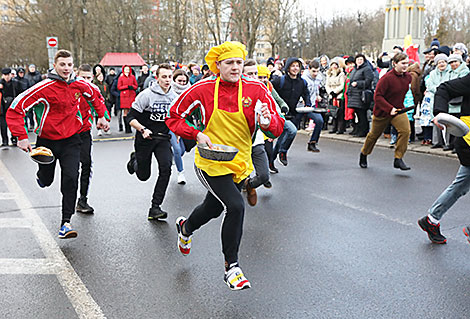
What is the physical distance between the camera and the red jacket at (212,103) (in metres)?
4.27

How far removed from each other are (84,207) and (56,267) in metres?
2.04

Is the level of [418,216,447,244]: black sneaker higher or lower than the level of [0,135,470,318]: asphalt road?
higher

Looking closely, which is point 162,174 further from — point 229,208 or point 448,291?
point 448,291

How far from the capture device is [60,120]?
5.78m

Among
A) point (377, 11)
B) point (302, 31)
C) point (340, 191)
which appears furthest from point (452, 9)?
point (340, 191)

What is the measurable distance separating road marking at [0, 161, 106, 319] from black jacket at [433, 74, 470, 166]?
11.6 ft

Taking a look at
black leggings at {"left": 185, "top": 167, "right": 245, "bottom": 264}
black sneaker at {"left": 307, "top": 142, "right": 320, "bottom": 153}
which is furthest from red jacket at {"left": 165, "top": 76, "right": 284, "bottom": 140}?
black sneaker at {"left": 307, "top": 142, "right": 320, "bottom": 153}

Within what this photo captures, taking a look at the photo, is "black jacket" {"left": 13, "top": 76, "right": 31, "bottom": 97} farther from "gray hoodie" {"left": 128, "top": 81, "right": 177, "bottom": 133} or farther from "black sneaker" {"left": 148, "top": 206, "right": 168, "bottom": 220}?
"black sneaker" {"left": 148, "top": 206, "right": 168, "bottom": 220}

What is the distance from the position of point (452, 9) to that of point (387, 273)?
76537mm

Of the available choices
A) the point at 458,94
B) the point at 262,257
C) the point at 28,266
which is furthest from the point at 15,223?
the point at 458,94

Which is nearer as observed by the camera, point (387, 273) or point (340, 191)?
point (387, 273)

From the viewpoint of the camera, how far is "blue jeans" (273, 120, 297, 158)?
29.8 feet

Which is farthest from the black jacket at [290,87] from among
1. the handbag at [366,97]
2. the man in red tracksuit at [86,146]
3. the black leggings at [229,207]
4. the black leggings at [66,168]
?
the black leggings at [229,207]

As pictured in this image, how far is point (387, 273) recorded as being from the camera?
4570 mm
